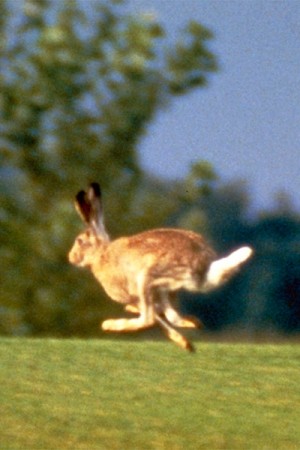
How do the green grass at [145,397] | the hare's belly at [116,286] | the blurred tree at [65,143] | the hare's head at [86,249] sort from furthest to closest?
the blurred tree at [65,143]
the hare's head at [86,249]
the hare's belly at [116,286]
the green grass at [145,397]

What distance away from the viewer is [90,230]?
34.9 feet

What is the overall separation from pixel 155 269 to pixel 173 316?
37 cm

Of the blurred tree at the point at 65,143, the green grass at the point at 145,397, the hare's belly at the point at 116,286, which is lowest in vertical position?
the green grass at the point at 145,397

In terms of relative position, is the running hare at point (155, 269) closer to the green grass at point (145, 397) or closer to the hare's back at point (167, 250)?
the hare's back at point (167, 250)

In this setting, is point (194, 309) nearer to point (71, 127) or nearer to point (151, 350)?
point (71, 127)

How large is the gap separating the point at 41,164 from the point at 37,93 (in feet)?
2.66

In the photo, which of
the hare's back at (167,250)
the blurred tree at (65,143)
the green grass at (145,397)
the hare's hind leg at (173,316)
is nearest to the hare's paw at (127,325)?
the hare's hind leg at (173,316)

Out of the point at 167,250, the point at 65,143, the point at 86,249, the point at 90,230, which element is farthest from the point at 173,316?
the point at 65,143

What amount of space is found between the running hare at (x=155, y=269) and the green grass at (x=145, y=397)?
0.58 m

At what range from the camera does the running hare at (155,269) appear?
9711mm

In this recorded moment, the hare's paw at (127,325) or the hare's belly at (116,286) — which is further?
the hare's belly at (116,286)

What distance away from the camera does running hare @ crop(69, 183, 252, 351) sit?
31.9ft

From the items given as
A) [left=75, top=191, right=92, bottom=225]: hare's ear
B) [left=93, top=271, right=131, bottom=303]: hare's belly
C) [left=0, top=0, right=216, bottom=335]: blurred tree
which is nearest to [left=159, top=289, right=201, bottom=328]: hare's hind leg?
[left=93, top=271, right=131, bottom=303]: hare's belly

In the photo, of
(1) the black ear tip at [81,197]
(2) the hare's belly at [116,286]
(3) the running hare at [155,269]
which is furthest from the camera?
(2) the hare's belly at [116,286]
